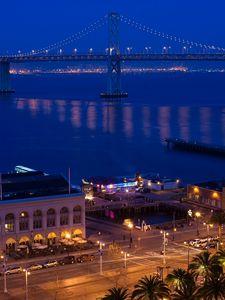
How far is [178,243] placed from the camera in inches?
727

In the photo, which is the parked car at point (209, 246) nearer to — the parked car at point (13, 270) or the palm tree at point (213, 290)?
the parked car at point (13, 270)

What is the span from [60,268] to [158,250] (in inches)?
115

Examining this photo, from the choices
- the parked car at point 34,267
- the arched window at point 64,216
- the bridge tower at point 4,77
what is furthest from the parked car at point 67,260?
the bridge tower at point 4,77

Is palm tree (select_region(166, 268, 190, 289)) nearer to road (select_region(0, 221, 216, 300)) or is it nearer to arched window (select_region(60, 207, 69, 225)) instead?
road (select_region(0, 221, 216, 300))

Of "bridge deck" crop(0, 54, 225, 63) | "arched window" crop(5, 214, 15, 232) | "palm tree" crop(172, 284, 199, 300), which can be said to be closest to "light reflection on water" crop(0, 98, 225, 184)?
"bridge deck" crop(0, 54, 225, 63)

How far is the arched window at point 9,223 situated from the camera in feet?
59.8

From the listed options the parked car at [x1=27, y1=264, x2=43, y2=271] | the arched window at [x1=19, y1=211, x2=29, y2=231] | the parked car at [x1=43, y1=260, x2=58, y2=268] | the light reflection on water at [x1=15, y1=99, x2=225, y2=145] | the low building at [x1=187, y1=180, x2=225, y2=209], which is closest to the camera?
the parked car at [x1=27, y1=264, x2=43, y2=271]

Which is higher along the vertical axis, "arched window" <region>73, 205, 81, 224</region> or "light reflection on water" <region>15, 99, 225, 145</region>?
"light reflection on water" <region>15, 99, 225, 145</region>

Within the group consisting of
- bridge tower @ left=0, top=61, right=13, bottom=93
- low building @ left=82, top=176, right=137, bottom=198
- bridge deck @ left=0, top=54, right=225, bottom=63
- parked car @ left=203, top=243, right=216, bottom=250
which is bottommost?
parked car @ left=203, top=243, right=216, bottom=250

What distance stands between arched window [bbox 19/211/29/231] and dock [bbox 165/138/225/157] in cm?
2525

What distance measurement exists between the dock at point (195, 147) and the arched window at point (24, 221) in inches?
994

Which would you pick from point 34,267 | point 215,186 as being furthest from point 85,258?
point 215,186

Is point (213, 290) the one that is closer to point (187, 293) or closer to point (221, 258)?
point (187, 293)

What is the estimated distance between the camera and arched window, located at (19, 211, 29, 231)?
60.4 ft
